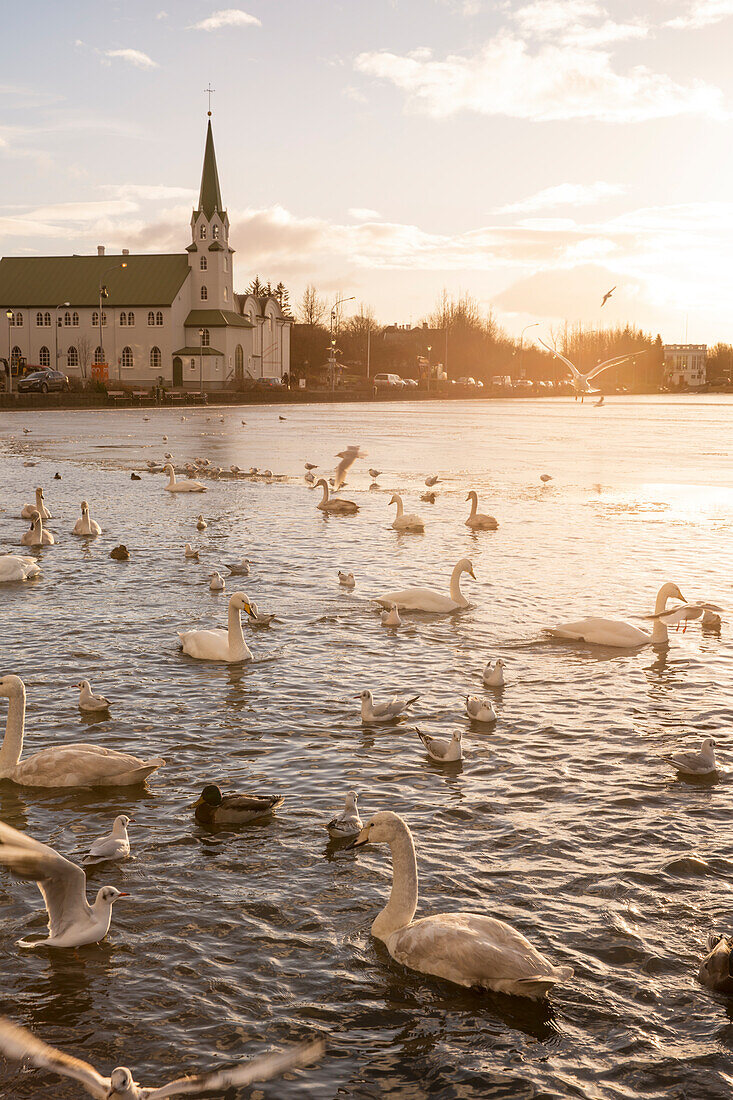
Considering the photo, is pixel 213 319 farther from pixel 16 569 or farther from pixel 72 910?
pixel 72 910

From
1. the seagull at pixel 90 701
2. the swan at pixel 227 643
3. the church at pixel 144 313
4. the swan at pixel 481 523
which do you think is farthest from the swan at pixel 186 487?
the church at pixel 144 313

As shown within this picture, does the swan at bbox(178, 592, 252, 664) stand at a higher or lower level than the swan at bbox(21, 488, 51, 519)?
lower

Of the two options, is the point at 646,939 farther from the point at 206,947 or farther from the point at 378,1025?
the point at 206,947

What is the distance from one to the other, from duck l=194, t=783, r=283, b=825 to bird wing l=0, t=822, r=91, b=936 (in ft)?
5.27

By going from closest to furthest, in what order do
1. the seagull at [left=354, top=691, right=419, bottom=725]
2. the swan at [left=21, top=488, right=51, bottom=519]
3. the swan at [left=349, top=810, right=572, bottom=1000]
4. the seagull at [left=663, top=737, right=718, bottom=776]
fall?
1. the swan at [left=349, top=810, right=572, bottom=1000]
2. the seagull at [left=663, top=737, right=718, bottom=776]
3. the seagull at [left=354, top=691, right=419, bottom=725]
4. the swan at [left=21, top=488, right=51, bottom=519]

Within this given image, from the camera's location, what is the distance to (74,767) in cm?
821

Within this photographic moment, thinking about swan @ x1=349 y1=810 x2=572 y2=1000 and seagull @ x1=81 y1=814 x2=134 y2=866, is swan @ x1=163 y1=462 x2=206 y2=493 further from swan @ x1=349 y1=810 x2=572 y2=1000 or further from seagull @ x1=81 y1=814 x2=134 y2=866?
swan @ x1=349 y1=810 x2=572 y2=1000

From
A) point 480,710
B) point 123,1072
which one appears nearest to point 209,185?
point 480,710

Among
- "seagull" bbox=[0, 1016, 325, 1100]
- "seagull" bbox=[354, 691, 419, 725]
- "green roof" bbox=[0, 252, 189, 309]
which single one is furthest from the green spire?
"seagull" bbox=[0, 1016, 325, 1100]

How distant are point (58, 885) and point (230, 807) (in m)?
1.82

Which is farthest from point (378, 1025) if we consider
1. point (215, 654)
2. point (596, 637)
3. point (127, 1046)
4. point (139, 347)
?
point (139, 347)

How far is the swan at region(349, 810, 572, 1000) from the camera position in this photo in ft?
18.2

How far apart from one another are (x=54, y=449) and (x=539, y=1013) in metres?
39.1

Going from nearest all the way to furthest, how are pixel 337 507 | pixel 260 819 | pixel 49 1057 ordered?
pixel 49 1057 < pixel 260 819 < pixel 337 507
